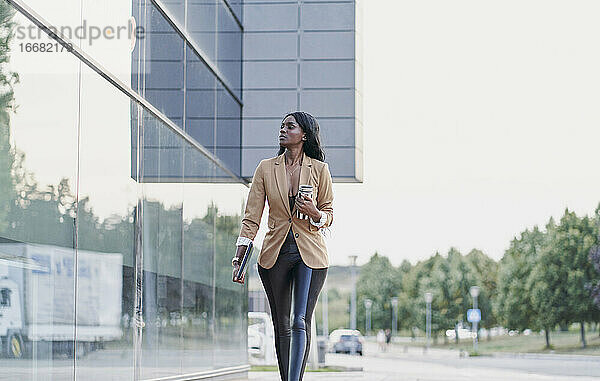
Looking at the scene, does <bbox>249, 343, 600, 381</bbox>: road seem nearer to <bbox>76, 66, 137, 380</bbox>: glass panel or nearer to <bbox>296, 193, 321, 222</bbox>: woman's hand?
<bbox>76, 66, 137, 380</bbox>: glass panel

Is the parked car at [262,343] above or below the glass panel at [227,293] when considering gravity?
below

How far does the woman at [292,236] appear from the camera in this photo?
605cm

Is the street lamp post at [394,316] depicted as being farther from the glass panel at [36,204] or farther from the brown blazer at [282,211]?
the brown blazer at [282,211]

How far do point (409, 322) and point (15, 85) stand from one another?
104 m

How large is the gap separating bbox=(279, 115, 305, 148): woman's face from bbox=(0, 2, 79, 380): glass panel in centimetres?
151

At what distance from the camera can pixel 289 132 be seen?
20.4ft

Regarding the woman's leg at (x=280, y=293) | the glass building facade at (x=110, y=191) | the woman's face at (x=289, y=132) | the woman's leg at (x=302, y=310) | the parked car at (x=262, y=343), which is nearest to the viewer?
the woman's leg at (x=302, y=310)

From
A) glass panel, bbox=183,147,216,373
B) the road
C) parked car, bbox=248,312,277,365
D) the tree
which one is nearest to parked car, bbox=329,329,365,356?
the road

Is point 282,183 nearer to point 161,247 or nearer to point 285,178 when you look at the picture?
point 285,178

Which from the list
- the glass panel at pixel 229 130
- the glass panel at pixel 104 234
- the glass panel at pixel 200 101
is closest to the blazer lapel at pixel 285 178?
the glass panel at pixel 104 234

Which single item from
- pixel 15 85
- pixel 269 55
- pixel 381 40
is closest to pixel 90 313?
pixel 15 85

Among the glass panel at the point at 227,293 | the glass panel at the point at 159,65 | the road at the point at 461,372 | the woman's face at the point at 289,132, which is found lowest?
the road at the point at 461,372

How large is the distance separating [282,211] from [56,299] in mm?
1688

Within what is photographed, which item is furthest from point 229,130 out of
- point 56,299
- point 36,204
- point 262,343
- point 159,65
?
point 262,343
